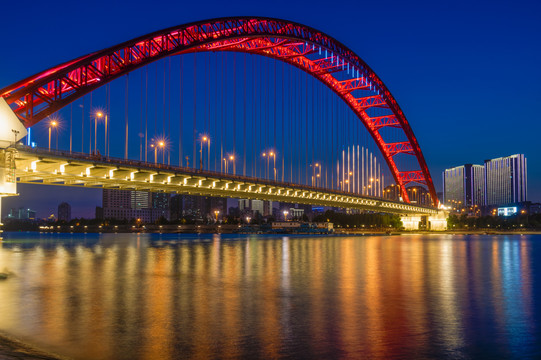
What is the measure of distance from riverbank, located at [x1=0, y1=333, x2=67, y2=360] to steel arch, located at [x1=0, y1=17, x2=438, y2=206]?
32.8m

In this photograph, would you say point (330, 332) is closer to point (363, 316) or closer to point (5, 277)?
point (363, 316)

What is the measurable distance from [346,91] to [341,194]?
751 inches

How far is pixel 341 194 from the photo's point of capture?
284 ft

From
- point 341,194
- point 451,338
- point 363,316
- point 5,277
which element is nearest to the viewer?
point 451,338

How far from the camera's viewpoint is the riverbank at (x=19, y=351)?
8781mm

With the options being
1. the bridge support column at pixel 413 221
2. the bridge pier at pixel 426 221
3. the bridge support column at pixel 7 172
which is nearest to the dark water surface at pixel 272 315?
the bridge support column at pixel 7 172

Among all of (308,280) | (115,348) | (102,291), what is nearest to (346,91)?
(308,280)

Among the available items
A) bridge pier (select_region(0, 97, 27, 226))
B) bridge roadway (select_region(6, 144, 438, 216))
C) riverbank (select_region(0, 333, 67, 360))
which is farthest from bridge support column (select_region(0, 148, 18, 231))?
riverbank (select_region(0, 333, 67, 360))

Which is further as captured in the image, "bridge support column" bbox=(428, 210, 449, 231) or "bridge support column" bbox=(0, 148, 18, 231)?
"bridge support column" bbox=(428, 210, 449, 231)

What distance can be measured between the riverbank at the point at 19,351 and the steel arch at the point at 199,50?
108 feet

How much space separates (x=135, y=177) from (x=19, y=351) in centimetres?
4323

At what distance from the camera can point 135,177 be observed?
170ft

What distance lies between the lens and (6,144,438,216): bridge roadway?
41.0 m

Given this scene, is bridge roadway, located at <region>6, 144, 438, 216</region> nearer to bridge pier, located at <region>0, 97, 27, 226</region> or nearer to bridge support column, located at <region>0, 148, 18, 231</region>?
bridge pier, located at <region>0, 97, 27, 226</region>
